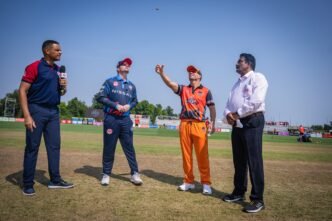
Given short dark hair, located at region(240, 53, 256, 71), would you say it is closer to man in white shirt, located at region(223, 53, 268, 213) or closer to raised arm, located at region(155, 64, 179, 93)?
man in white shirt, located at region(223, 53, 268, 213)

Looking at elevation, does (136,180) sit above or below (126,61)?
below

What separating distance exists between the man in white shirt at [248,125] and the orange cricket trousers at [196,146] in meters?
0.67

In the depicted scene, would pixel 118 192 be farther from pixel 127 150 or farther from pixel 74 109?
pixel 74 109

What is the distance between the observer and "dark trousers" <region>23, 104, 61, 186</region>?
4.80 meters

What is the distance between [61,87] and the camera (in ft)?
17.1

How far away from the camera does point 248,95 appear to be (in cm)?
459

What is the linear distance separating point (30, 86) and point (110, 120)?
167cm

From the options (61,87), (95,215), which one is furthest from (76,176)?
(95,215)

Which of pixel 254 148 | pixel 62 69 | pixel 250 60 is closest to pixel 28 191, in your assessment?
pixel 62 69

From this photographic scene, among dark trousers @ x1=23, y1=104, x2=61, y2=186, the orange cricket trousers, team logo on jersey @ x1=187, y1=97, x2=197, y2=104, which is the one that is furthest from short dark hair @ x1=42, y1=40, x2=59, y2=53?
the orange cricket trousers

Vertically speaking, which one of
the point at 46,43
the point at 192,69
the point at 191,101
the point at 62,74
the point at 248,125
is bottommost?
the point at 248,125

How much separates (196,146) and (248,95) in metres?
1.53

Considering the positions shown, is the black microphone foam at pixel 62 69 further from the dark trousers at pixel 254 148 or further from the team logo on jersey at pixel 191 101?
the dark trousers at pixel 254 148

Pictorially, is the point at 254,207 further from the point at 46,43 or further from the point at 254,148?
the point at 46,43
